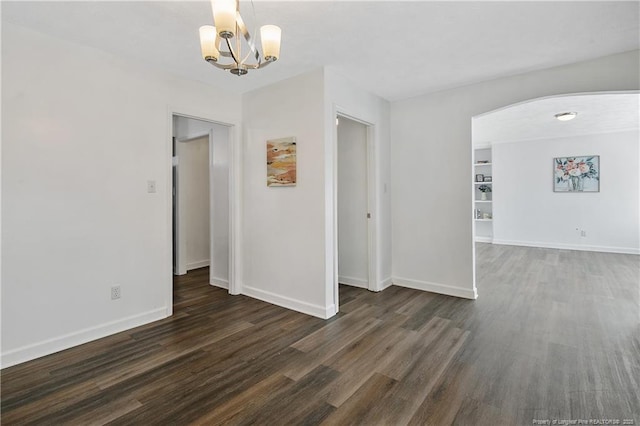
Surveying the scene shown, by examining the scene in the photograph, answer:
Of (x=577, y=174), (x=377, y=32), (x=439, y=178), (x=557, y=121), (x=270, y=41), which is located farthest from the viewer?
(x=577, y=174)

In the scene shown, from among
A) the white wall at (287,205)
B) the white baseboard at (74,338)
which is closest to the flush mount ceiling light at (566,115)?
the white wall at (287,205)

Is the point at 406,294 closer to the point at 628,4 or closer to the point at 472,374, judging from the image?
the point at 472,374

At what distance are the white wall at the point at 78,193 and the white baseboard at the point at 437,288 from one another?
292 cm

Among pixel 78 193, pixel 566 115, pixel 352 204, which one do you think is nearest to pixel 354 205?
pixel 352 204

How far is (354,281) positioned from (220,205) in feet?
7.10

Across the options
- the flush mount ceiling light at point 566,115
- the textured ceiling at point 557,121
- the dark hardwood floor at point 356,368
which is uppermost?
the textured ceiling at point 557,121

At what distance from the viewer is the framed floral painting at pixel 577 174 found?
669 centimetres

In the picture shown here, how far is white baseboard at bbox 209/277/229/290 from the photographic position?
4254mm

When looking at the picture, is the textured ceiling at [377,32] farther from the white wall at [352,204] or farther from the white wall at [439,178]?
the white wall at [352,204]

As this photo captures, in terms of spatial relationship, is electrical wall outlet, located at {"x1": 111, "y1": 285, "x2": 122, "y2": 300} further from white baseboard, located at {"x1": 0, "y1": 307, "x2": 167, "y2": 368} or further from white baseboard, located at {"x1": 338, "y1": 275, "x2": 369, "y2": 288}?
white baseboard, located at {"x1": 338, "y1": 275, "x2": 369, "y2": 288}

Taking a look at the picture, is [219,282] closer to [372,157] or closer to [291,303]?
[291,303]

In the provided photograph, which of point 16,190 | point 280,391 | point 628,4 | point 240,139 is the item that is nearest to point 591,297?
point 628,4

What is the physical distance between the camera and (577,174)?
6.84 meters

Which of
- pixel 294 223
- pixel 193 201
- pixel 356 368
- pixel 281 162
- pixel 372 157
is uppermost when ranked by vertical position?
pixel 372 157
